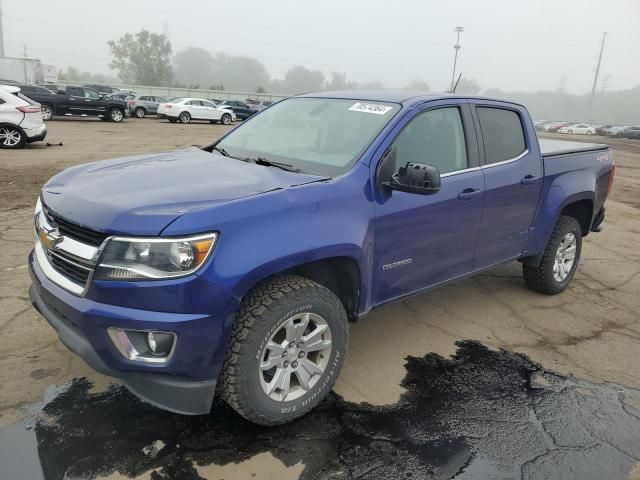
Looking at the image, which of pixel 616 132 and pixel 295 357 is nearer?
pixel 295 357

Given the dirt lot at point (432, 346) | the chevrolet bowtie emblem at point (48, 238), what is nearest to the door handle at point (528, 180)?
the dirt lot at point (432, 346)

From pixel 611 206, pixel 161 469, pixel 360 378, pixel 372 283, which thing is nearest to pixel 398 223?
pixel 372 283

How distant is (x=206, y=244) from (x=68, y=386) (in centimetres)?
151

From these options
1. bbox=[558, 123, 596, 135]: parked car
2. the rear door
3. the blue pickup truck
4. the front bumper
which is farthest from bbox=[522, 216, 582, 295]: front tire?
bbox=[558, 123, 596, 135]: parked car

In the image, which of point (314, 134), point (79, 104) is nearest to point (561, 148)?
point (314, 134)

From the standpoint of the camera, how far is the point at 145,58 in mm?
108375

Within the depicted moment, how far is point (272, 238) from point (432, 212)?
4.35 ft

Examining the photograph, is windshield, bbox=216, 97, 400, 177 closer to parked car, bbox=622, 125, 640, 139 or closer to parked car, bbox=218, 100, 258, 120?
parked car, bbox=218, 100, 258, 120

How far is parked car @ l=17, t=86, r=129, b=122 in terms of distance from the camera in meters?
23.3

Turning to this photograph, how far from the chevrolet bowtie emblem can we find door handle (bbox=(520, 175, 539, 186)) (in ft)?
11.1

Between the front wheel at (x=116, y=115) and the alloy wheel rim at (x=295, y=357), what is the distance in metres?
26.0

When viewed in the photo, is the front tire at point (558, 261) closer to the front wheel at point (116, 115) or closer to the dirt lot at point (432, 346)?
the dirt lot at point (432, 346)

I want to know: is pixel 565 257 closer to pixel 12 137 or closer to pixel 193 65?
pixel 12 137

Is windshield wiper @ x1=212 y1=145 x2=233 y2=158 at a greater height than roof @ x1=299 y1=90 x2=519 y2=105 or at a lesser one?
lesser
